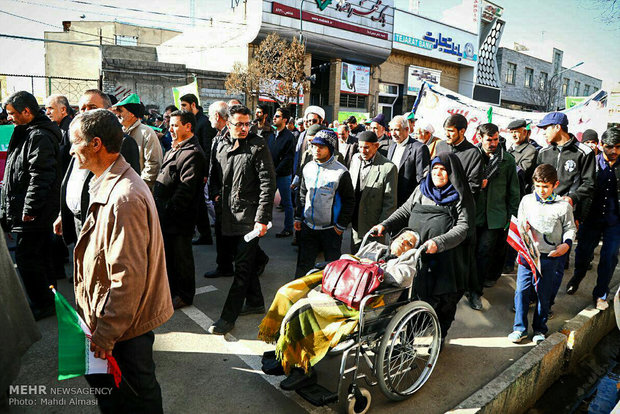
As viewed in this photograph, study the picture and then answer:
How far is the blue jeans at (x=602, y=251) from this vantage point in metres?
4.91

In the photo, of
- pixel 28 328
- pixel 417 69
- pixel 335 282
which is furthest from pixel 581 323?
pixel 417 69

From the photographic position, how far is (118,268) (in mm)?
1982

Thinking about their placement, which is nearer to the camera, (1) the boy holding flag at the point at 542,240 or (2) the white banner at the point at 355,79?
(1) the boy holding flag at the point at 542,240

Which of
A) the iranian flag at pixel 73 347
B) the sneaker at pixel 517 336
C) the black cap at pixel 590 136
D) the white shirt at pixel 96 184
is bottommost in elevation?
the sneaker at pixel 517 336

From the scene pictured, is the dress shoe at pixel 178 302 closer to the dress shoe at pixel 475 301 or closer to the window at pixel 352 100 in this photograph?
the dress shoe at pixel 475 301

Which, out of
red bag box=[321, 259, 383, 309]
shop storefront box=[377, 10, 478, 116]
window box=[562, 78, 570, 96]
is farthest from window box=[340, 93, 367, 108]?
window box=[562, 78, 570, 96]

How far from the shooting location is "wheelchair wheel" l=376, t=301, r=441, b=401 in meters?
2.86

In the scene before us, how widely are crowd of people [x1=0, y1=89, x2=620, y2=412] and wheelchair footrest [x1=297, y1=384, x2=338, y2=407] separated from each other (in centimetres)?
14

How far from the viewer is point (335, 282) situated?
296cm

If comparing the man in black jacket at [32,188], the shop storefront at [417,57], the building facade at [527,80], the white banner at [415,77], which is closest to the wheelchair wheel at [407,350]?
the man in black jacket at [32,188]

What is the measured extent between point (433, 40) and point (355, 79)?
880cm

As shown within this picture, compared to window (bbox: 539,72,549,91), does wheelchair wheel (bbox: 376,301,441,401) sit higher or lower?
lower

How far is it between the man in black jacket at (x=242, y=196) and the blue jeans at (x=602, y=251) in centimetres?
399

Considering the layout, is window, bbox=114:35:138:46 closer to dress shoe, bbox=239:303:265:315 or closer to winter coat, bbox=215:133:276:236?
winter coat, bbox=215:133:276:236
